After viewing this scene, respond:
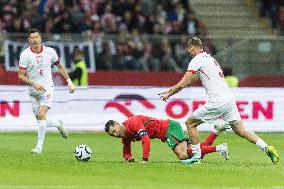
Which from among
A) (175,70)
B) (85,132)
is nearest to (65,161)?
(85,132)

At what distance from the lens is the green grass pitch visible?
1487 cm

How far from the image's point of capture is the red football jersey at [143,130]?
17.7 meters

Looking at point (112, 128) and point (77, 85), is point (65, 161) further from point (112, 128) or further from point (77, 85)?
point (77, 85)

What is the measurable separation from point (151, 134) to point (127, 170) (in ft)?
5.49

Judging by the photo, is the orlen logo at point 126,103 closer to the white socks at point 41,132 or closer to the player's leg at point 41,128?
the player's leg at point 41,128

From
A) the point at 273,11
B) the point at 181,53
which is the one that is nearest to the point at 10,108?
the point at 181,53

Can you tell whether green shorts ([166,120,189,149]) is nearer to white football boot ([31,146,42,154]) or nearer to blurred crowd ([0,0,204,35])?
white football boot ([31,146,42,154])

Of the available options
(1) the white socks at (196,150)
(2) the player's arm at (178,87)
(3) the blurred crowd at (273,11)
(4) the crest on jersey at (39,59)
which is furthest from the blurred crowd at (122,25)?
(2) the player's arm at (178,87)

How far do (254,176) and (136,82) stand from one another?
16013 mm

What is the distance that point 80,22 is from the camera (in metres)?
32.8

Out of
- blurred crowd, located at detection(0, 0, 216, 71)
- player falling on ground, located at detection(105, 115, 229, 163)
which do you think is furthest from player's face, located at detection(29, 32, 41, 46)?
blurred crowd, located at detection(0, 0, 216, 71)

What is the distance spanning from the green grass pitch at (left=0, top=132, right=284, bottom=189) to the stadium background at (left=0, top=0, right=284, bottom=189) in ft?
1.87

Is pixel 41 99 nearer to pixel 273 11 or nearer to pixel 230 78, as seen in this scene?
pixel 230 78

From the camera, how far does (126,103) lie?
28.6m
